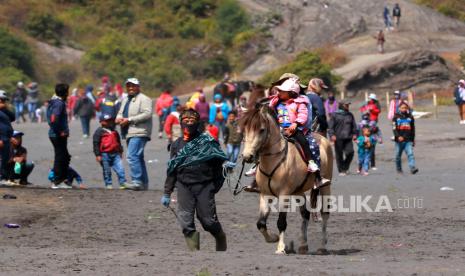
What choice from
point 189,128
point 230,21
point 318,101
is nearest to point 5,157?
point 318,101

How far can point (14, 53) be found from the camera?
68.4 meters

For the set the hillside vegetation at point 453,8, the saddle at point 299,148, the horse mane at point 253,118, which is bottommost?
the saddle at point 299,148

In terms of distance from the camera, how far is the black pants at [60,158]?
21945 mm

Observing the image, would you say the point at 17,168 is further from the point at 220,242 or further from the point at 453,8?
the point at 453,8

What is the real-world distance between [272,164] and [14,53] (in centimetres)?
5512

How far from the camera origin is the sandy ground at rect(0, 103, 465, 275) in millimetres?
12078

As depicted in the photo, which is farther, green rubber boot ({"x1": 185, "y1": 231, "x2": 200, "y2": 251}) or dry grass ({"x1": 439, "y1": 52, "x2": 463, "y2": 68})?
dry grass ({"x1": 439, "y1": 52, "x2": 463, "y2": 68})

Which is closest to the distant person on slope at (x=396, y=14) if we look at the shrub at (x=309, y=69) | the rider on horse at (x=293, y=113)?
the shrub at (x=309, y=69)

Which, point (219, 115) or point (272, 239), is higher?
point (219, 115)

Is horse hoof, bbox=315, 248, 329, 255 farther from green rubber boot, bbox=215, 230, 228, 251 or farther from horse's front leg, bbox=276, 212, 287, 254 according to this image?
green rubber boot, bbox=215, 230, 228, 251

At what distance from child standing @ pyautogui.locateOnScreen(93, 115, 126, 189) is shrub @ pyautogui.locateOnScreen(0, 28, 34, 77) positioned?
45.8 metres

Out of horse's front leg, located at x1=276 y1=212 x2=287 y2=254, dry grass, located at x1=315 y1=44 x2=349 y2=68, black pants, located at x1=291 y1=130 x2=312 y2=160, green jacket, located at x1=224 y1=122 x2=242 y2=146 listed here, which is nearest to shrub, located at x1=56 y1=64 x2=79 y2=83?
dry grass, located at x1=315 y1=44 x2=349 y2=68

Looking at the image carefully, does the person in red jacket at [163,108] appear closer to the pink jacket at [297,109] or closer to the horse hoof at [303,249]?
the pink jacket at [297,109]

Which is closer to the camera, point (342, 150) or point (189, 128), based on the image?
point (189, 128)
